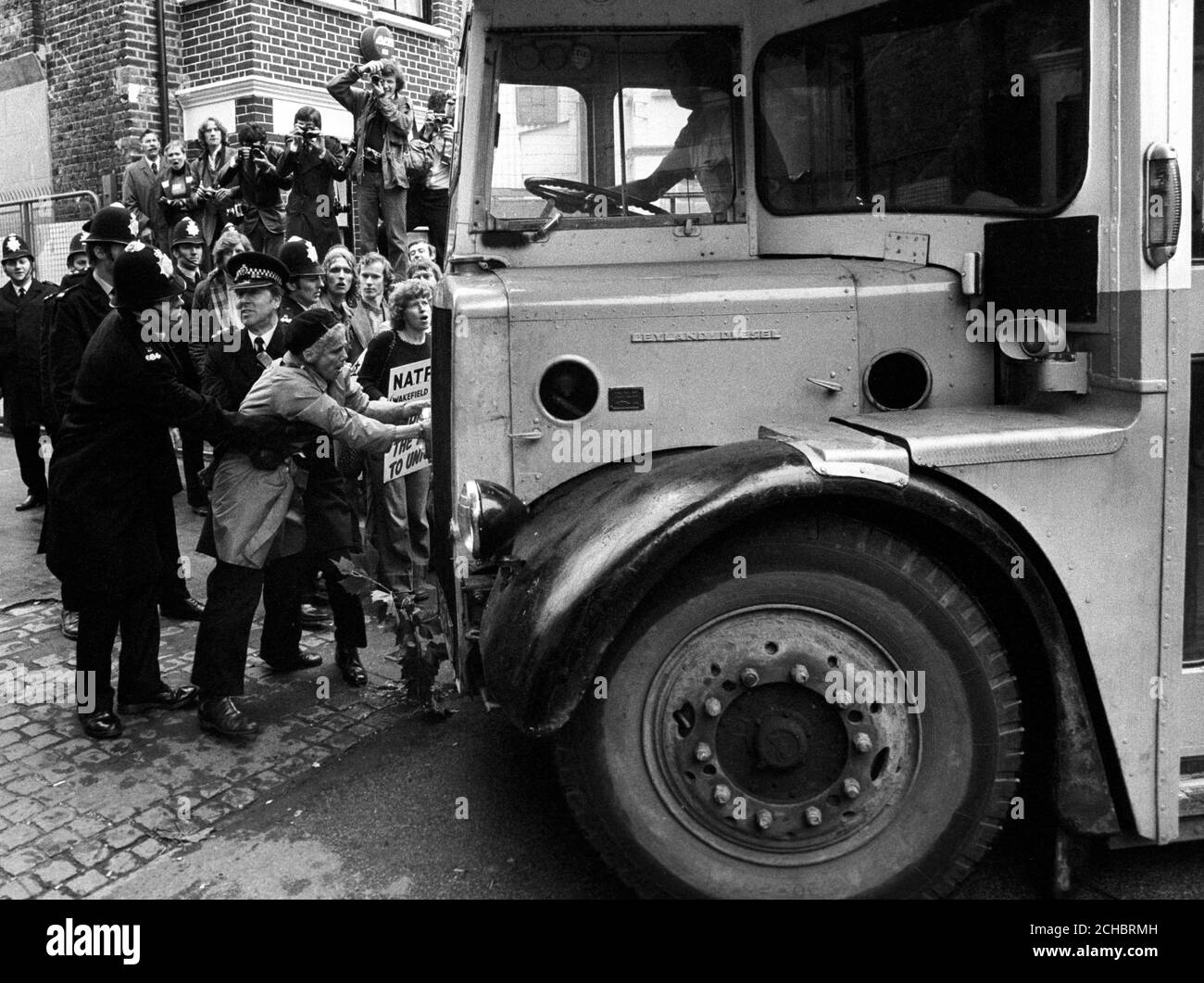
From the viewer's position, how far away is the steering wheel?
4.06 metres

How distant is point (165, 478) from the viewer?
526 centimetres

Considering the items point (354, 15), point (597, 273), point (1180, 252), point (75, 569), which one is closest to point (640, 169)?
point (597, 273)

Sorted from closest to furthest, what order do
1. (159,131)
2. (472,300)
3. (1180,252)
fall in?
1. (1180,252)
2. (472,300)
3. (159,131)

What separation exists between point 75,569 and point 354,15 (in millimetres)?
9621

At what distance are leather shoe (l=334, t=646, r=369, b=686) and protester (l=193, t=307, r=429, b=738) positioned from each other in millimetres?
Answer: 615

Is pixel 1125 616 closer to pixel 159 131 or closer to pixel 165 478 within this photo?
pixel 165 478

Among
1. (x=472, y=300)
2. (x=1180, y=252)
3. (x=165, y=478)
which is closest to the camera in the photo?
(x=1180, y=252)

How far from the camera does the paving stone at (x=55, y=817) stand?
4043mm

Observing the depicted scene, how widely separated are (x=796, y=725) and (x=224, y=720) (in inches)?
106

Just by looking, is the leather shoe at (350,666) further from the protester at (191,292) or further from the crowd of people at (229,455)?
the protester at (191,292)

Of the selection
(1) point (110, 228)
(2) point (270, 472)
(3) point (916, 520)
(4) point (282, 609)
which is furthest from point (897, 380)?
(1) point (110, 228)

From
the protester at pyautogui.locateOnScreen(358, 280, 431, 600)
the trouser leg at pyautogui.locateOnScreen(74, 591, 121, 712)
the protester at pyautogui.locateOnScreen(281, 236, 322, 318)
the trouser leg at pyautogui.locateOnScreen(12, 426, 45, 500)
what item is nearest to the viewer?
the trouser leg at pyautogui.locateOnScreen(74, 591, 121, 712)

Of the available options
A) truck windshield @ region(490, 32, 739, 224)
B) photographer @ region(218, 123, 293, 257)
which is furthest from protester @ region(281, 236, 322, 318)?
photographer @ region(218, 123, 293, 257)

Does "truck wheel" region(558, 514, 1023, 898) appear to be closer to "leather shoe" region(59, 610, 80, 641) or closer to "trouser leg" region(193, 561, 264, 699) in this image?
"trouser leg" region(193, 561, 264, 699)
